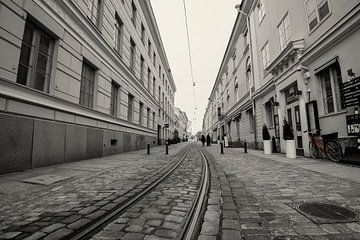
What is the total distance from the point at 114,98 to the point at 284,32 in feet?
37.9

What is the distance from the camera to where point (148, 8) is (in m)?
18.7

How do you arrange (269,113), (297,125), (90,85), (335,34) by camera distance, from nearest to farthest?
(335,34) → (90,85) → (297,125) → (269,113)

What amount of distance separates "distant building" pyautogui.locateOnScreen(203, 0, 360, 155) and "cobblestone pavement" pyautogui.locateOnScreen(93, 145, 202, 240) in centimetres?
695

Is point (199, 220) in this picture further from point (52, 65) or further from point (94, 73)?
point (94, 73)

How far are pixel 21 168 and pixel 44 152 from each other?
0.80 metres

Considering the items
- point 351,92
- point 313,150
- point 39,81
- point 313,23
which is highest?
point 313,23

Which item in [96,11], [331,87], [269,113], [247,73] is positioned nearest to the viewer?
[331,87]

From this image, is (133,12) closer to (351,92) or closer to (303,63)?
(303,63)

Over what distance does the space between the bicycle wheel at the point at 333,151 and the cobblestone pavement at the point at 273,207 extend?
293 centimetres

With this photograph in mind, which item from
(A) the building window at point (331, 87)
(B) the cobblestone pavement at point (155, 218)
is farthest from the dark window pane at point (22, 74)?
(A) the building window at point (331, 87)

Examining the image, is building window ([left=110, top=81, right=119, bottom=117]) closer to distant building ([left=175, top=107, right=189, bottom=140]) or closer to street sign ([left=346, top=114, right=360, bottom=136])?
street sign ([left=346, top=114, right=360, bottom=136])

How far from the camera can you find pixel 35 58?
5996mm

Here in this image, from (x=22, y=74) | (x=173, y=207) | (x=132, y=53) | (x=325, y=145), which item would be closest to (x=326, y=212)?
(x=173, y=207)

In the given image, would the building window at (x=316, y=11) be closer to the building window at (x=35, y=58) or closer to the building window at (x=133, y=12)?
the building window at (x=35, y=58)
